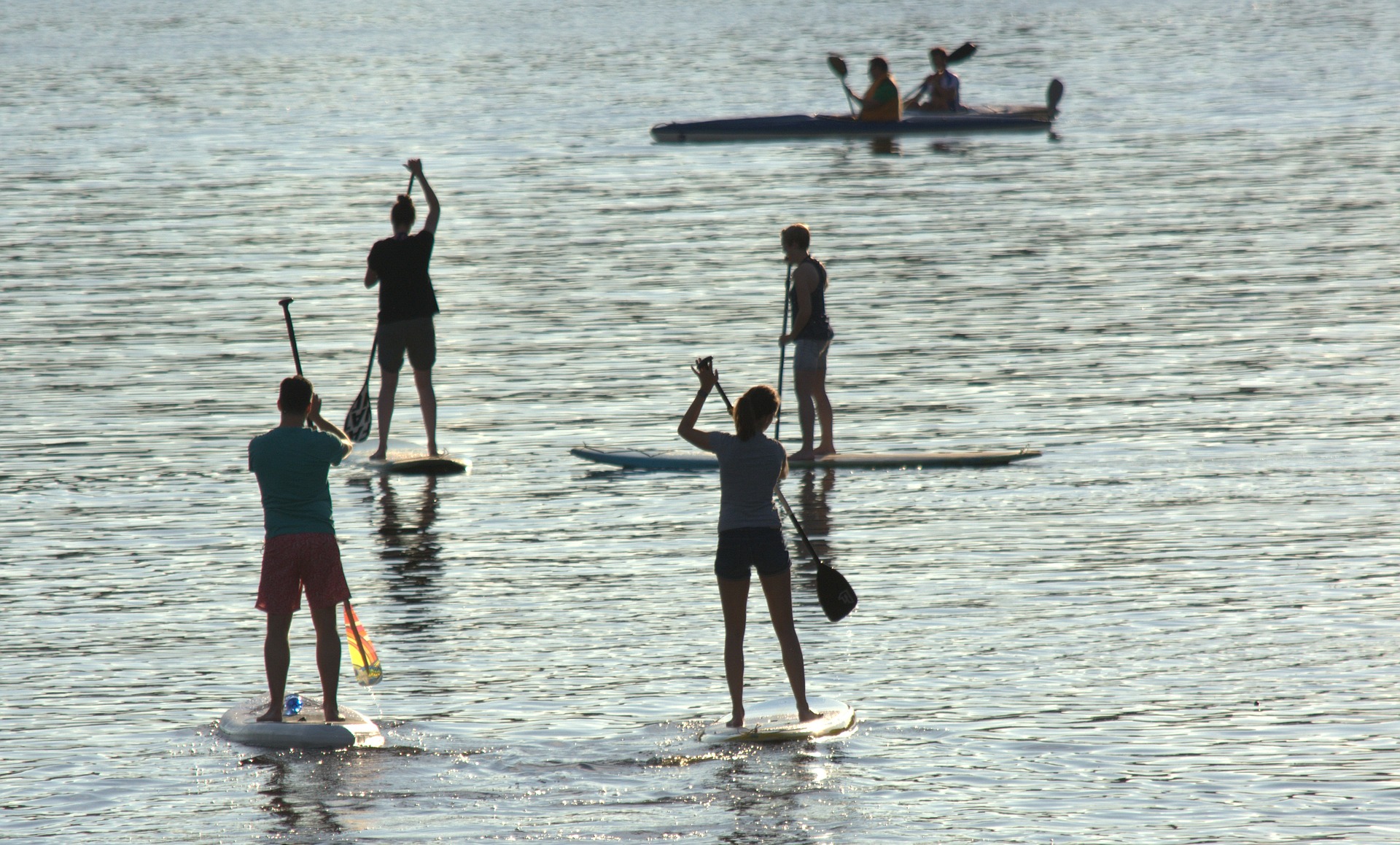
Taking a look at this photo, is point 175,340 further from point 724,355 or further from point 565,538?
point 565,538

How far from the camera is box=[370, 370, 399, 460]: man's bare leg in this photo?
16250mm

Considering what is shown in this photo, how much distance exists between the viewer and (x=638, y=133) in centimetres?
4675

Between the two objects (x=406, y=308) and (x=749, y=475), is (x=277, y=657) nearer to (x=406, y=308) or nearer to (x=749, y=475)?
(x=749, y=475)

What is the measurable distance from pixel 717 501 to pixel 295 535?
5617 mm

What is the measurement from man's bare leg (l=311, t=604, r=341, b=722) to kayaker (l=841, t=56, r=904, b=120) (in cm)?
3189

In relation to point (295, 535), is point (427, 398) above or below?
below

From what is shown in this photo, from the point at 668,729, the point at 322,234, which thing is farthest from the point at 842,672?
the point at 322,234

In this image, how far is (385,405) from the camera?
16344mm

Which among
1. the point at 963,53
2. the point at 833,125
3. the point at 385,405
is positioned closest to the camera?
the point at 385,405

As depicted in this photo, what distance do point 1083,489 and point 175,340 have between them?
11.9 m

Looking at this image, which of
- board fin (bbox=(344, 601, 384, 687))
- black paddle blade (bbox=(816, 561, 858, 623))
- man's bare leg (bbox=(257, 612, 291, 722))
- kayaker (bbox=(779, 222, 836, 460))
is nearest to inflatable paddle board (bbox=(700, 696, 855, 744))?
black paddle blade (bbox=(816, 561, 858, 623))

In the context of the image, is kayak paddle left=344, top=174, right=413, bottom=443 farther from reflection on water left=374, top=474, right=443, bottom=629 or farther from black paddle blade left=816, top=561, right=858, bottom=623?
black paddle blade left=816, top=561, right=858, bottom=623

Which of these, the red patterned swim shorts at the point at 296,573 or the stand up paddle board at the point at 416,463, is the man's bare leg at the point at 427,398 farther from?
the red patterned swim shorts at the point at 296,573

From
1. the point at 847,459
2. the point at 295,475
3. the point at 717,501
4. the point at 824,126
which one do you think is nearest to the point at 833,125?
the point at 824,126
